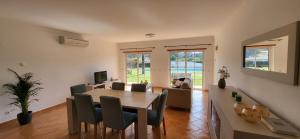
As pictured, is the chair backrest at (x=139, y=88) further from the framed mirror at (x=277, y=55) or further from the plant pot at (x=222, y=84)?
the framed mirror at (x=277, y=55)

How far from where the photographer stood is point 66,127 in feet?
9.49

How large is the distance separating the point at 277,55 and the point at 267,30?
357mm

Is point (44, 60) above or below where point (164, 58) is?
below

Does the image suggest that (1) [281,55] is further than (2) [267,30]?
No

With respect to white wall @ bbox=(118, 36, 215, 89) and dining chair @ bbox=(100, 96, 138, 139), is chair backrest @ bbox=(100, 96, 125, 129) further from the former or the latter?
white wall @ bbox=(118, 36, 215, 89)

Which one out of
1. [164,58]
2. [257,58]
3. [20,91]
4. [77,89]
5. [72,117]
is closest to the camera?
[257,58]

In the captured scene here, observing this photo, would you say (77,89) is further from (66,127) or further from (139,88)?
(139,88)

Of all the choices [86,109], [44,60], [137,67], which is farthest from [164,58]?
[86,109]

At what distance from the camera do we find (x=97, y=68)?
5699 mm

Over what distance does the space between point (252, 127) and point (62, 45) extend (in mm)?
4818

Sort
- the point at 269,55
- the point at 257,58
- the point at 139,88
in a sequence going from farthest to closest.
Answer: the point at 139,88 < the point at 257,58 < the point at 269,55

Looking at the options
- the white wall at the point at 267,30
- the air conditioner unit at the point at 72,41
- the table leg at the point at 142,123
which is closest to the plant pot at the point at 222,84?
the white wall at the point at 267,30

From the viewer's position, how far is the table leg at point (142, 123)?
2027 mm

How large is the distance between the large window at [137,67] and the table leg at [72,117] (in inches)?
170
